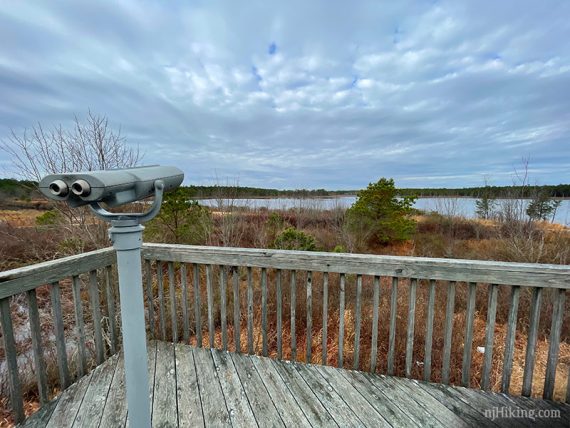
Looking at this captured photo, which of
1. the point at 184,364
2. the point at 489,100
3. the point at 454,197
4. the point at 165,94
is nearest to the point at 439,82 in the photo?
the point at 489,100

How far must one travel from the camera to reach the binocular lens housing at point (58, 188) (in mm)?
719

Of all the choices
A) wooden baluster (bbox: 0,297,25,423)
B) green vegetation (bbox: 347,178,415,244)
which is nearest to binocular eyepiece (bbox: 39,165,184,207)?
wooden baluster (bbox: 0,297,25,423)

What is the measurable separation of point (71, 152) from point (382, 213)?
801 centimetres

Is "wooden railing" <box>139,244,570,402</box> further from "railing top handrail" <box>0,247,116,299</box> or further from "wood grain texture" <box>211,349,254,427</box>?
"railing top handrail" <box>0,247,116,299</box>

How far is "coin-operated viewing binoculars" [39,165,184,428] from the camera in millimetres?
742

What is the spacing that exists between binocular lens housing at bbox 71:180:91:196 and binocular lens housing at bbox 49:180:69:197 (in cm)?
2

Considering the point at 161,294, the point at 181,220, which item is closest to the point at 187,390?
the point at 161,294

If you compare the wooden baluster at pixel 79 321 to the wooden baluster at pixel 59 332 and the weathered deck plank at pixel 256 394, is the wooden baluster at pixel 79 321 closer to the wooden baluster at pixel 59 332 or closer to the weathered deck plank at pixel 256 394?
the wooden baluster at pixel 59 332

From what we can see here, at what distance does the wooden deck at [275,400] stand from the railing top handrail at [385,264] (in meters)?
0.71

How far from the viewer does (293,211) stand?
11.0 meters

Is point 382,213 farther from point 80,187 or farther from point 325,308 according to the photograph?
point 80,187

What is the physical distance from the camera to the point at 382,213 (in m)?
8.49

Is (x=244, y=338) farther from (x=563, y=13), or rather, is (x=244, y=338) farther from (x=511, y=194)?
(x=511, y=194)

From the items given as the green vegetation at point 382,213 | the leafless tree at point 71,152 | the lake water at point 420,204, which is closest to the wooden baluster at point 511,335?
the leafless tree at point 71,152
